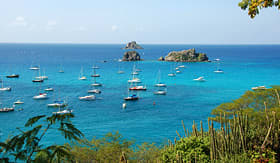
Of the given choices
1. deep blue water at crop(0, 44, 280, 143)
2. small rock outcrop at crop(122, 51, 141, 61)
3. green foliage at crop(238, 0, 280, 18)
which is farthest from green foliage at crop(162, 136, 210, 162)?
small rock outcrop at crop(122, 51, 141, 61)

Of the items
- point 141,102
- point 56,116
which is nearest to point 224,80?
point 141,102

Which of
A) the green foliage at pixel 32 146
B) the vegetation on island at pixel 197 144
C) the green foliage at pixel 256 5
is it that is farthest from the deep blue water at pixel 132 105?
the green foliage at pixel 32 146

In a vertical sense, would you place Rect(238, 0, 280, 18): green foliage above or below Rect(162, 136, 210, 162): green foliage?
above

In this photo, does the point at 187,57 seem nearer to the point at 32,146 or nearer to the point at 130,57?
the point at 130,57

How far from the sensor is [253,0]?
1334cm

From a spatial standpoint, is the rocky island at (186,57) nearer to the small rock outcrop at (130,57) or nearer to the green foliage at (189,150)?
the small rock outcrop at (130,57)

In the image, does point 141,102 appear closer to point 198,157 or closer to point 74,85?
point 74,85

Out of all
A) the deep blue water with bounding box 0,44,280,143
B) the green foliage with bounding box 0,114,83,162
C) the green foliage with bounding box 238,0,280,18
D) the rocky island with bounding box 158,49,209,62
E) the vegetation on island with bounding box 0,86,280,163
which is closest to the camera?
the green foliage with bounding box 0,114,83,162

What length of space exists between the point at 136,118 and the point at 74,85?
39703mm

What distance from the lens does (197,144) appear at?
16.6 m

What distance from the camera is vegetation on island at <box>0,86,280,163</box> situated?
5566mm

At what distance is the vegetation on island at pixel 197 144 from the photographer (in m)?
5.57

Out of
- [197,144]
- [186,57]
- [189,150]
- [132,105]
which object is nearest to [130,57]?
[186,57]

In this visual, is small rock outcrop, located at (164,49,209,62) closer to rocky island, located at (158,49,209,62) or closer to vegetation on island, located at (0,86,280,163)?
rocky island, located at (158,49,209,62)
